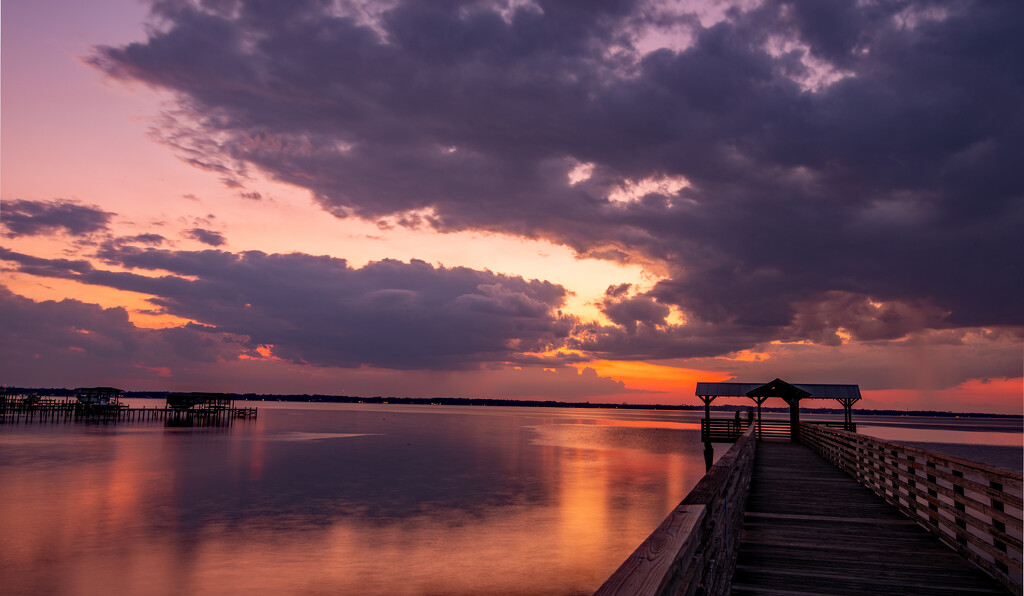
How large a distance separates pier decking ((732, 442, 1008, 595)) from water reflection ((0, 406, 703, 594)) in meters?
6.63

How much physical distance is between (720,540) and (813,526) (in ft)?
18.6

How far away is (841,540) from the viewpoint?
29.5 feet

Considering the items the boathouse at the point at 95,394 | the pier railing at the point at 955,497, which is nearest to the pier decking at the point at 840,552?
the pier railing at the point at 955,497

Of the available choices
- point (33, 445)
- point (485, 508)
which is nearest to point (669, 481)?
point (485, 508)

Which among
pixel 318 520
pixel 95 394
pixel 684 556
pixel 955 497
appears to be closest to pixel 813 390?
pixel 318 520

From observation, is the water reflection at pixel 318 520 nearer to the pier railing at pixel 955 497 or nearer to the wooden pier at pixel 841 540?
the wooden pier at pixel 841 540

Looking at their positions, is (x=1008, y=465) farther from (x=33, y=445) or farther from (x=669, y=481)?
(x=33, y=445)

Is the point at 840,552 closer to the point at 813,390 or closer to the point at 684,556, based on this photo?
the point at 684,556

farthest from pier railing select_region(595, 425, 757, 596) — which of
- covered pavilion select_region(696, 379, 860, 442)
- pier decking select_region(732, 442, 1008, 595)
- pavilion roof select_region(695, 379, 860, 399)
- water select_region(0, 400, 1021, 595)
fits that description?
pavilion roof select_region(695, 379, 860, 399)

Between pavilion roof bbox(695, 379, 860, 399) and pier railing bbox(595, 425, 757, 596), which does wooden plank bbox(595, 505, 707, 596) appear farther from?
pavilion roof bbox(695, 379, 860, 399)

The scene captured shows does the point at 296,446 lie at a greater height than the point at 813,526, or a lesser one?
lesser

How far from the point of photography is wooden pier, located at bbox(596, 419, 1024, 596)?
324 cm

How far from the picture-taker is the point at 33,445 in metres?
49.4

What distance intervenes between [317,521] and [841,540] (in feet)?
63.2
